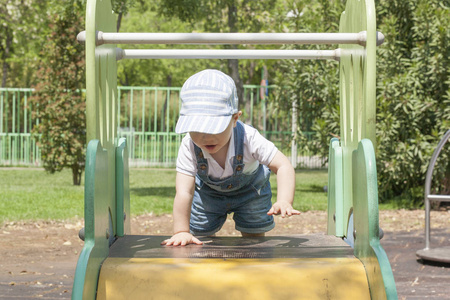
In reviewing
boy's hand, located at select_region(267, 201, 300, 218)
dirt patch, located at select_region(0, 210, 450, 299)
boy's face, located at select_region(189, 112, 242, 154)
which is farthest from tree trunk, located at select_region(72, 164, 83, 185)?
boy's hand, located at select_region(267, 201, 300, 218)

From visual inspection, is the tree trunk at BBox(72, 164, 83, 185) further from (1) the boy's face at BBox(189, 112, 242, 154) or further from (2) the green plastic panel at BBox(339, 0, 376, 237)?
(1) the boy's face at BBox(189, 112, 242, 154)

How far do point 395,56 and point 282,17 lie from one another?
3.56m

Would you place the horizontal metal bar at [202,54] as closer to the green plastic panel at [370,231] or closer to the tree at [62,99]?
the green plastic panel at [370,231]

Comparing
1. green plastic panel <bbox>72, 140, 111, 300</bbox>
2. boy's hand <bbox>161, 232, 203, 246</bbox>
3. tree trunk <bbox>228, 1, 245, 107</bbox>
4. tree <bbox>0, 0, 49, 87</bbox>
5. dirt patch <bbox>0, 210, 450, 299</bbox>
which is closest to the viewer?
green plastic panel <bbox>72, 140, 111, 300</bbox>

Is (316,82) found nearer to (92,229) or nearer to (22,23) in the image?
(92,229)

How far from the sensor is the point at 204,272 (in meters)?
2.36

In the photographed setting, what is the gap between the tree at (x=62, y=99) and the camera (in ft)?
37.9

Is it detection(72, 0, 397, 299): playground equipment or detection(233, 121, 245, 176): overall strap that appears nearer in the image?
detection(72, 0, 397, 299): playground equipment

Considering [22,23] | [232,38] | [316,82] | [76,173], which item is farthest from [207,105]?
[22,23]

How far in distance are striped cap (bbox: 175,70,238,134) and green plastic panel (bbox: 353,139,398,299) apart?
577 mm

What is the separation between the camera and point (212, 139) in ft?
9.08

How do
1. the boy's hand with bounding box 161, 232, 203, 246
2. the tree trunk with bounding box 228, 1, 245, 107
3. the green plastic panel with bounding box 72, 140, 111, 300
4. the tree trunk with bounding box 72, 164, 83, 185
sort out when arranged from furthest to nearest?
the tree trunk with bounding box 228, 1, 245, 107, the tree trunk with bounding box 72, 164, 83, 185, the boy's hand with bounding box 161, 232, 203, 246, the green plastic panel with bounding box 72, 140, 111, 300

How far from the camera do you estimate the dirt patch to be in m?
4.25

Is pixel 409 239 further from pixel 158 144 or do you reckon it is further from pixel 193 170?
pixel 158 144
